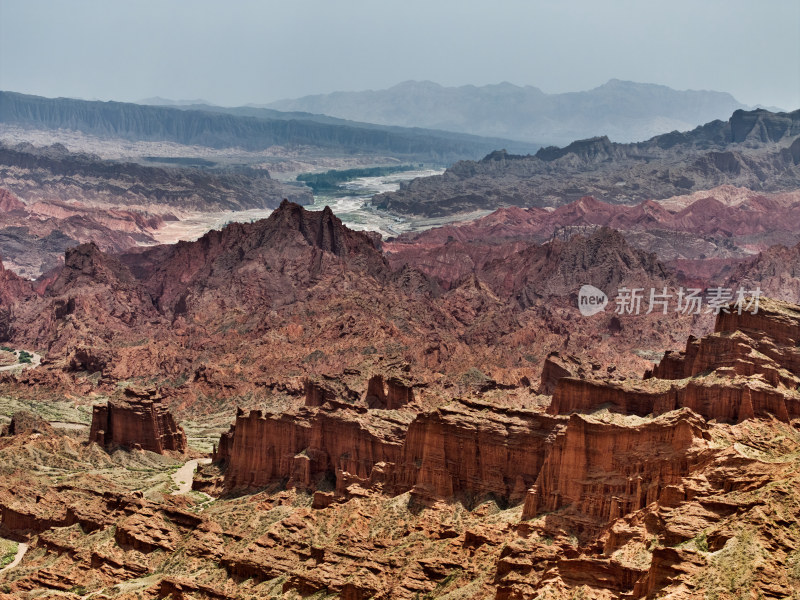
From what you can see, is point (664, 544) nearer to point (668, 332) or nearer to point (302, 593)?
point (302, 593)

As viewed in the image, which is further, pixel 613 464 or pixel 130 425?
pixel 130 425

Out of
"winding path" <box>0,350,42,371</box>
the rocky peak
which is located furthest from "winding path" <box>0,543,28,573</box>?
the rocky peak

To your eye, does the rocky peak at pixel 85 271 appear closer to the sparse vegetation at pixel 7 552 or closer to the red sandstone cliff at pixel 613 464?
the sparse vegetation at pixel 7 552

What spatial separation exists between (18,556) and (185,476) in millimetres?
24125

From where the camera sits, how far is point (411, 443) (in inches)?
2842

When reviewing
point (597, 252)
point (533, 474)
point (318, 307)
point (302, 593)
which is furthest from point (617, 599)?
point (597, 252)

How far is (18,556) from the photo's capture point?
74812 millimetres

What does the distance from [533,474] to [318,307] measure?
89680 mm

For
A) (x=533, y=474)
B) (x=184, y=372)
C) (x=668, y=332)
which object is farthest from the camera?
(x=668, y=332)

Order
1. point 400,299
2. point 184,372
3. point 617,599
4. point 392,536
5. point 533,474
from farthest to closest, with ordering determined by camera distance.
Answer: point 400,299 < point 184,372 < point 533,474 < point 392,536 < point 617,599

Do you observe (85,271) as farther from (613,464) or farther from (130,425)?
(613,464)

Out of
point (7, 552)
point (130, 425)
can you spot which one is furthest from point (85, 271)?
point (7, 552)

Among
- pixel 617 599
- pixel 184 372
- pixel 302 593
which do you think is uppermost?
pixel 617 599

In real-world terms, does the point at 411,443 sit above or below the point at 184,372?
above
